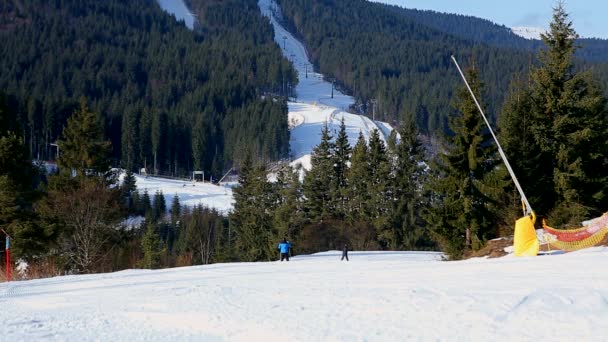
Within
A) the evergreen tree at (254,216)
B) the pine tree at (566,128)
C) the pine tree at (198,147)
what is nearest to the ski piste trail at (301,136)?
the evergreen tree at (254,216)

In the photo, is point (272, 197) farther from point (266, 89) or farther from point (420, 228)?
point (266, 89)

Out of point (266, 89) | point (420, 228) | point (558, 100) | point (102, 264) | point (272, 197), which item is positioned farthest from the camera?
point (266, 89)

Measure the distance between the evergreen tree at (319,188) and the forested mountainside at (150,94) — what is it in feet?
196

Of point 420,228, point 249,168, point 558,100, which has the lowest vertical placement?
point 420,228

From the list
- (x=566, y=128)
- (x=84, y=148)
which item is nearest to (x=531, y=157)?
(x=566, y=128)

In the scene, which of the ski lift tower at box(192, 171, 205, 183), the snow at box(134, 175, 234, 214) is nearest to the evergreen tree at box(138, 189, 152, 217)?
the snow at box(134, 175, 234, 214)

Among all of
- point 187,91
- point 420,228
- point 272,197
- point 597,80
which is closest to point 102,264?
point 272,197

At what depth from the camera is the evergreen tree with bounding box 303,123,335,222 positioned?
55531 mm

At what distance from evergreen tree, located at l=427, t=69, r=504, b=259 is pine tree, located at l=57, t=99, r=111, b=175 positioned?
862 inches

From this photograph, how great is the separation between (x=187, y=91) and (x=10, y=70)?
1901 inches

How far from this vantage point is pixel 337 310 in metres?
9.45

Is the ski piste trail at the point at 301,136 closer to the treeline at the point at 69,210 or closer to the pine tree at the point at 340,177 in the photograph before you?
the pine tree at the point at 340,177

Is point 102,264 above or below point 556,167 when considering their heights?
below

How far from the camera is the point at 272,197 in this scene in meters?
56.0
